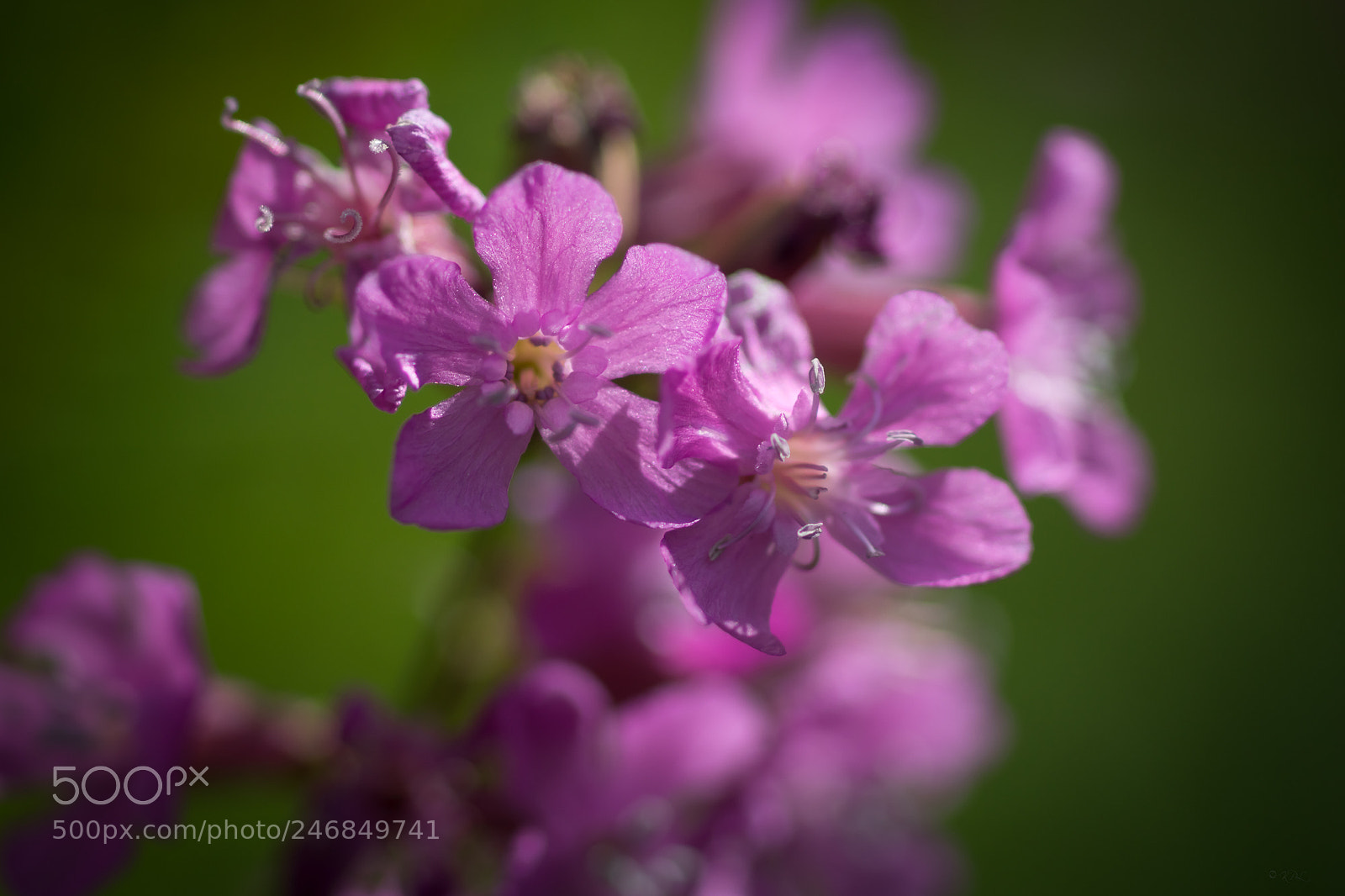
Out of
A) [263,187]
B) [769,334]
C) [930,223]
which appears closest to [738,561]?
[769,334]

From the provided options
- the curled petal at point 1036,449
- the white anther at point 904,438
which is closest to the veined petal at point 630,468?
the white anther at point 904,438

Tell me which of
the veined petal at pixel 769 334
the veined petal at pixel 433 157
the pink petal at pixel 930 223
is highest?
the veined petal at pixel 433 157

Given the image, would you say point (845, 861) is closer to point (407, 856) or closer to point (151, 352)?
point (407, 856)

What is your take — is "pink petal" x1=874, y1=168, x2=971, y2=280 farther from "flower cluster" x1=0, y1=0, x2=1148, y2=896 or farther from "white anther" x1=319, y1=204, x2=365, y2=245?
"white anther" x1=319, y1=204, x2=365, y2=245

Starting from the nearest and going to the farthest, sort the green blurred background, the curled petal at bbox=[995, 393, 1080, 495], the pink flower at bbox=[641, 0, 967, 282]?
the curled petal at bbox=[995, 393, 1080, 495] < the pink flower at bbox=[641, 0, 967, 282] < the green blurred background

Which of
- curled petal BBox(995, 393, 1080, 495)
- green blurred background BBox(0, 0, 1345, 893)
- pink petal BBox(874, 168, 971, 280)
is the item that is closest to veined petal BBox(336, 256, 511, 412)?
green blurred background BBox(0, 0, 1345, 893)

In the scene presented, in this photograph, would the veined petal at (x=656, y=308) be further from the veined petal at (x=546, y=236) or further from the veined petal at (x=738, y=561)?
the veined petal at (x=738, y=561)

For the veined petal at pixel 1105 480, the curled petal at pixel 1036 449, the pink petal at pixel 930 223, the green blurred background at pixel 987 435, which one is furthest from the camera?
the green blurred background at pixel 987 435
